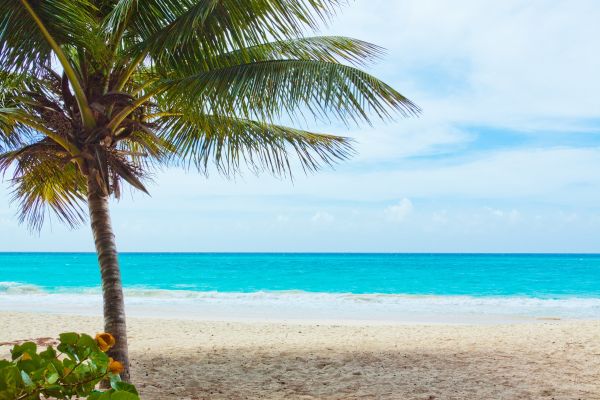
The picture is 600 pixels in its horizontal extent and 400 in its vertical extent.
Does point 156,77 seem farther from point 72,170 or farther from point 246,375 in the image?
point 246,375

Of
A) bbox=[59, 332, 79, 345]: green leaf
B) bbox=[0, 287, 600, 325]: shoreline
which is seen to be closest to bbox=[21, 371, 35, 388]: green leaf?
bbox=[59, 332, 79, 345]: green leaf

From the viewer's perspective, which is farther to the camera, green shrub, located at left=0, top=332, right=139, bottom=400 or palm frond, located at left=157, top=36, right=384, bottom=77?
palm frond, located at left=157, top=36, right=384, bottom=77

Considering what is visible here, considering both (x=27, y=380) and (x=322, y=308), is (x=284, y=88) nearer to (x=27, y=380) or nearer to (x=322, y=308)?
(x=27, y=380)

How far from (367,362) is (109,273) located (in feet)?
9.96

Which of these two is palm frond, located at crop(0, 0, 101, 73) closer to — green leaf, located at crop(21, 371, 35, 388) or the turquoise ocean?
green leaf, located at crop(21, 371, 35, 388)

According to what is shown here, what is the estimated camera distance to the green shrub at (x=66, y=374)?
1.09m

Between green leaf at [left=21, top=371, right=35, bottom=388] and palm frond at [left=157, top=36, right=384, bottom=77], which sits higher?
palm frond at [left=157, top=36, right=384, bottom=77]

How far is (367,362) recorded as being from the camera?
678 cm

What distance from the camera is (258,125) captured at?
6086mm

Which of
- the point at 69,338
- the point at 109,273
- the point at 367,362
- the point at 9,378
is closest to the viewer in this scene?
the point at 9,378

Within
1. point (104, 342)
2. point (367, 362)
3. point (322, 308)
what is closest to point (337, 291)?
point (322, 308)

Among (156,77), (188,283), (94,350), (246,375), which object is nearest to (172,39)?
(156,77)

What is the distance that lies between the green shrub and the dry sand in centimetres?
417

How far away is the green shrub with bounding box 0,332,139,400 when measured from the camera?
1.09m
